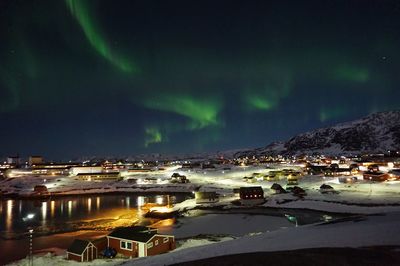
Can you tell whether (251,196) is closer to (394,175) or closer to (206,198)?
(206,198)

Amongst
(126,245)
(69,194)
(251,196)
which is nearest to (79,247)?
(126,245)

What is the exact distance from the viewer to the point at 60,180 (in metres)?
134

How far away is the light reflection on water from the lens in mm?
59112

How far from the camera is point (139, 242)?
34.5 m

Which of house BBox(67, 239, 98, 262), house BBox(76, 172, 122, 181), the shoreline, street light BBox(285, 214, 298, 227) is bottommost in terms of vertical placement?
street light BBox(285, 214, 298, 227)

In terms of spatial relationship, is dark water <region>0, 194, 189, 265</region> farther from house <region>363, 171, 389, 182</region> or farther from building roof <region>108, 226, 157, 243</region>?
house <region>363, 171, 389, 182</region>

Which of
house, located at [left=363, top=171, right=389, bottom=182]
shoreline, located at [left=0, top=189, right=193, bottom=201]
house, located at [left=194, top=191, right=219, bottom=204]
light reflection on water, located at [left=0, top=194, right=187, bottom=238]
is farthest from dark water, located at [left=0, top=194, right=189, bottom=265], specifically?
house, located at [left=363, top=171, right=389, bottom=182]

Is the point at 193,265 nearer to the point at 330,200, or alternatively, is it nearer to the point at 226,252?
the point at 226,252

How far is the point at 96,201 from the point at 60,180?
5113 centimetres

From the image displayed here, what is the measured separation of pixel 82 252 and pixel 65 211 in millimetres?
43386

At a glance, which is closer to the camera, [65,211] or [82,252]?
[82,252]

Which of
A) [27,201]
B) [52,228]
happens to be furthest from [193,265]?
[27,201]

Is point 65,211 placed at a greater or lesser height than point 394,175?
lesser

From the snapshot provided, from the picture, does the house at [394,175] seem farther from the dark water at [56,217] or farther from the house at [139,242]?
the house at [139,242]
